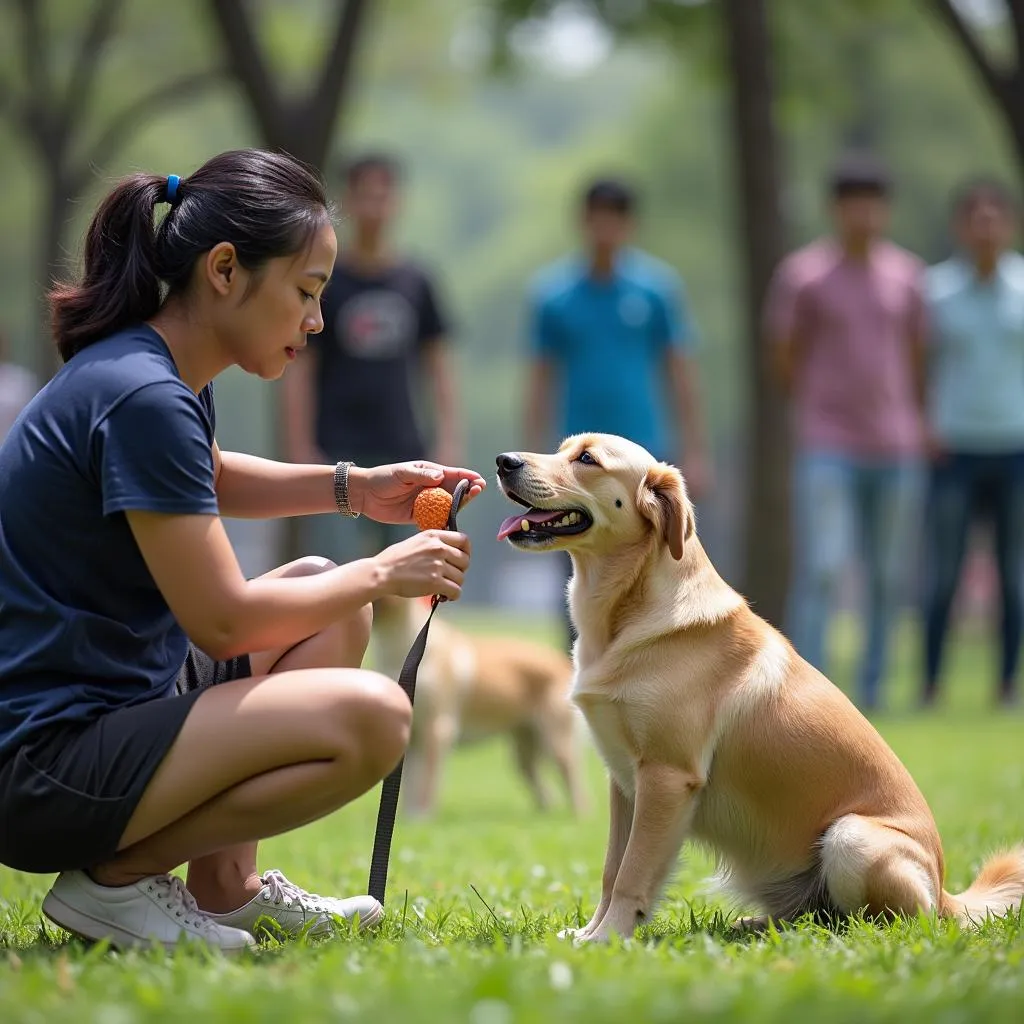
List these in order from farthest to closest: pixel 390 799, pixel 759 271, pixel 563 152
Answer: pixel 563 152 → pixel 759 271 → pixel 390 799

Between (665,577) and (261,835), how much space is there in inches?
49.5

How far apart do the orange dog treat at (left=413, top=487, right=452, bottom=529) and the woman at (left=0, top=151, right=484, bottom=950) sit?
286 mm

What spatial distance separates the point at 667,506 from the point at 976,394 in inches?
239

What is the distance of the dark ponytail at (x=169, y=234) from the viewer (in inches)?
127

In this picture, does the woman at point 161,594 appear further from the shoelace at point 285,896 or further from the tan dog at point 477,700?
the tan dog at point 477,700

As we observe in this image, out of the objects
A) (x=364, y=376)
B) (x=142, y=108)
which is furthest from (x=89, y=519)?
(x=142, y=108)

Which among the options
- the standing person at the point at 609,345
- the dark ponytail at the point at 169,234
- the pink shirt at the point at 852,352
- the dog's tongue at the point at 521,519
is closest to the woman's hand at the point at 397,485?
the dog's tongue at the point at 521,519

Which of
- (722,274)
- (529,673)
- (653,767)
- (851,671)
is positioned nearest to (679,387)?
(529,673)

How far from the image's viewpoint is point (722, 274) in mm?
35844

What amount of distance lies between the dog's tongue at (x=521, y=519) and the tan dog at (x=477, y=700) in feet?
10.7

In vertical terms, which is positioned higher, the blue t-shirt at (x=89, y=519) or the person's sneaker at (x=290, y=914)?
the blue t-shirt at (x=89, y=519)

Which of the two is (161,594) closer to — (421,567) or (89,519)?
(89,519)

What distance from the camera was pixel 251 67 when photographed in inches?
450

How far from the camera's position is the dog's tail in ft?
11.9
